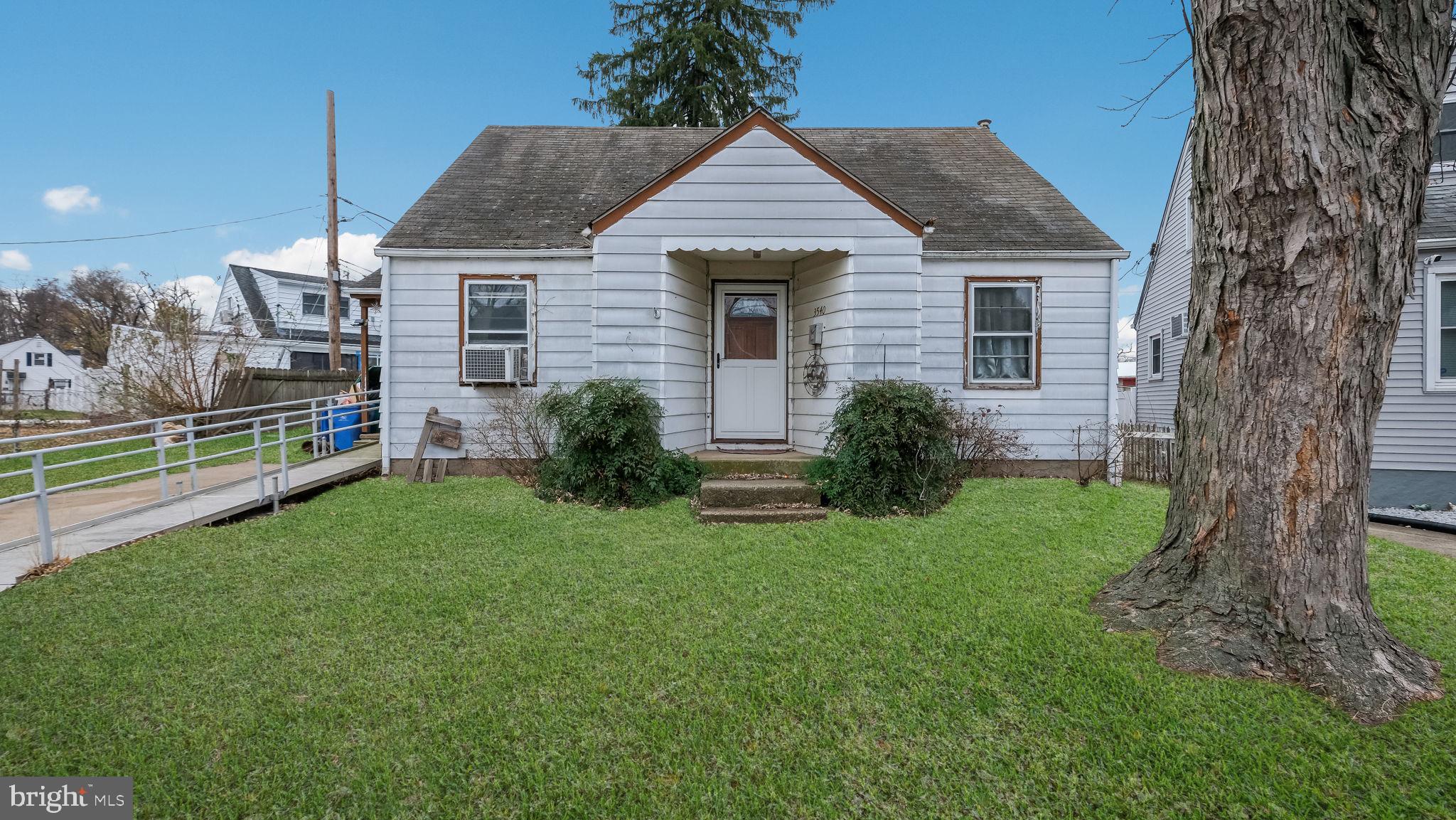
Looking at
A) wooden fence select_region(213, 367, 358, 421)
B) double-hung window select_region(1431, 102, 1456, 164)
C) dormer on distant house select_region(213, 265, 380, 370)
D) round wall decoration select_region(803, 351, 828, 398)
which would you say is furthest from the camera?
dormer on distant house select_region(213, 265, 380, 370)

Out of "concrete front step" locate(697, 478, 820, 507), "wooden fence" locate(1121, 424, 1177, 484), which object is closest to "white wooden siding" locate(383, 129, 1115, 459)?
"wooden fence" locate(1121, 424, 1177, 484)

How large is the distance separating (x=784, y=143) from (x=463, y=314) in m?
4.99

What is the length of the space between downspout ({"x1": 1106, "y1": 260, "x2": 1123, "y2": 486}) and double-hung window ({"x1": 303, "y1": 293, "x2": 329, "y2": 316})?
99.6 feet

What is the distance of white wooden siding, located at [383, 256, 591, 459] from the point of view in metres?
8.48

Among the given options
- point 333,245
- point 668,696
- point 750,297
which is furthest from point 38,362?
point 668,696

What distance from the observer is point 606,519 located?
6.25 m

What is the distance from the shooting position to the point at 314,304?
27.2m

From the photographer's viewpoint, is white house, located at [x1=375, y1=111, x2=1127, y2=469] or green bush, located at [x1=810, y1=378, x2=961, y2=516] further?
white house, located at [x1=375, y1=111, x2=1127, y2=469]

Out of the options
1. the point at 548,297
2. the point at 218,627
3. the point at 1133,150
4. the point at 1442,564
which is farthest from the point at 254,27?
the point at 1442,564

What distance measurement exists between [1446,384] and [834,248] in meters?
9.80

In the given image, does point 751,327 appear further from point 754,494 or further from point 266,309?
point 266,309

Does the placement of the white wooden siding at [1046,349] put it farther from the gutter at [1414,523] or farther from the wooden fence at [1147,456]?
the gutter at [1414,523]

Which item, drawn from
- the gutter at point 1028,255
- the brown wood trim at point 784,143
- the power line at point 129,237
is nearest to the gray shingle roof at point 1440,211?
the gutter at point 1028,255

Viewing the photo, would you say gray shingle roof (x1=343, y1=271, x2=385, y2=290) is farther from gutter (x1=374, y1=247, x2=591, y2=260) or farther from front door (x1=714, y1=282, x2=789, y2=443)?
front door (x1=714, y1=282, x2=789, y2=443)
